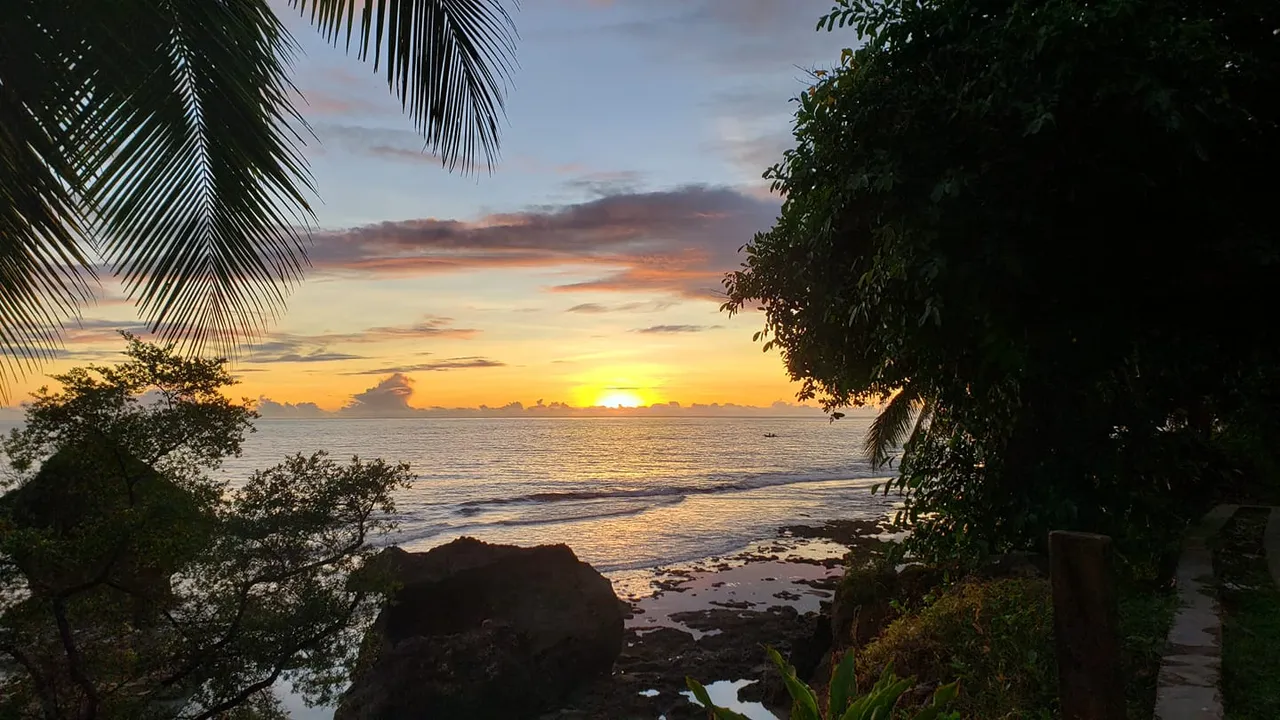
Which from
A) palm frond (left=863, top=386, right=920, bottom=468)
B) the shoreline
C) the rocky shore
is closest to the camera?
the rocky shore

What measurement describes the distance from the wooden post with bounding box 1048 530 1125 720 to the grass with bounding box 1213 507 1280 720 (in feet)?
5.05

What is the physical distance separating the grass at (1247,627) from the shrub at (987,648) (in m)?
1.08

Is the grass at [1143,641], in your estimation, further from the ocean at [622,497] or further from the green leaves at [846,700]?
the ocean at [622,497]

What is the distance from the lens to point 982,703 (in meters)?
5.12

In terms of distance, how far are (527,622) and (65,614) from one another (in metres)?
7.61

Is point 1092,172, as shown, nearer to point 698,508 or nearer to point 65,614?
point 65,614

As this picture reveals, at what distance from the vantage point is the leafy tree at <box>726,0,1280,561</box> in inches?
223

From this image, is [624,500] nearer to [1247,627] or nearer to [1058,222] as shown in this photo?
[1247,627]

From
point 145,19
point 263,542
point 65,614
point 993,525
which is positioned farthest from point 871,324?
point 65,614

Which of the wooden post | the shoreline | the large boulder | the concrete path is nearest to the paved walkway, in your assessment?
the concrete path

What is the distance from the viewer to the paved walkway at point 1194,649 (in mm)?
4551

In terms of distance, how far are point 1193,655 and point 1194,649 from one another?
5.9 inches

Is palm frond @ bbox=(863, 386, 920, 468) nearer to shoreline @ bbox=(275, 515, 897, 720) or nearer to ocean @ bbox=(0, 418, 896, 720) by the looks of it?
shoreline @ bbox=(275, 515, 897, 720)

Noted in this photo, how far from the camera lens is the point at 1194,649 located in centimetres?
550
